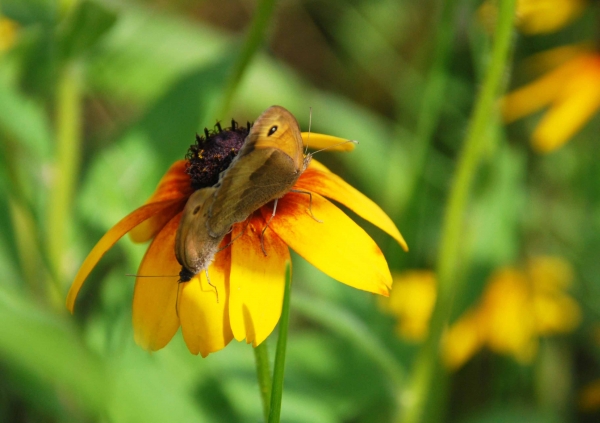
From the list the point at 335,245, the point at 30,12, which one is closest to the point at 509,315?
the point at 335,245

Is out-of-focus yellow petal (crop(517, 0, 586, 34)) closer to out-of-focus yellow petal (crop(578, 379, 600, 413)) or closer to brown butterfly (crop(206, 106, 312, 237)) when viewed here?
out-of-focus yellow petal (crop(578, 379, 600, 413))

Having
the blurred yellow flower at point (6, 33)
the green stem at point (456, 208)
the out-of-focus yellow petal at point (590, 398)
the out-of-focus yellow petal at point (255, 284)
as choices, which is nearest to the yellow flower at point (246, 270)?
the out-of-focus yellow petal at point (255, 284)

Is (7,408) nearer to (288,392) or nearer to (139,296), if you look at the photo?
(288,392)

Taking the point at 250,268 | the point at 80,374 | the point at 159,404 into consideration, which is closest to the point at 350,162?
the point at 159,404

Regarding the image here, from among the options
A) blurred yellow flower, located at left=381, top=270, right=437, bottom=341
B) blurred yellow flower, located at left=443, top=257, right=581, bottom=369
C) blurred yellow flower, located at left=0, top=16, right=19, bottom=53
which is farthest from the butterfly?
blurred yellow flower, located at left=0, top=16, right=19, bottom=53

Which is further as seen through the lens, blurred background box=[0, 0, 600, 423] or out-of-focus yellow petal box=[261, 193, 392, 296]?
blurred background box=[0, 0, 600, 423]

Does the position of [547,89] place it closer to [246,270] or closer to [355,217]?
[355,217]
